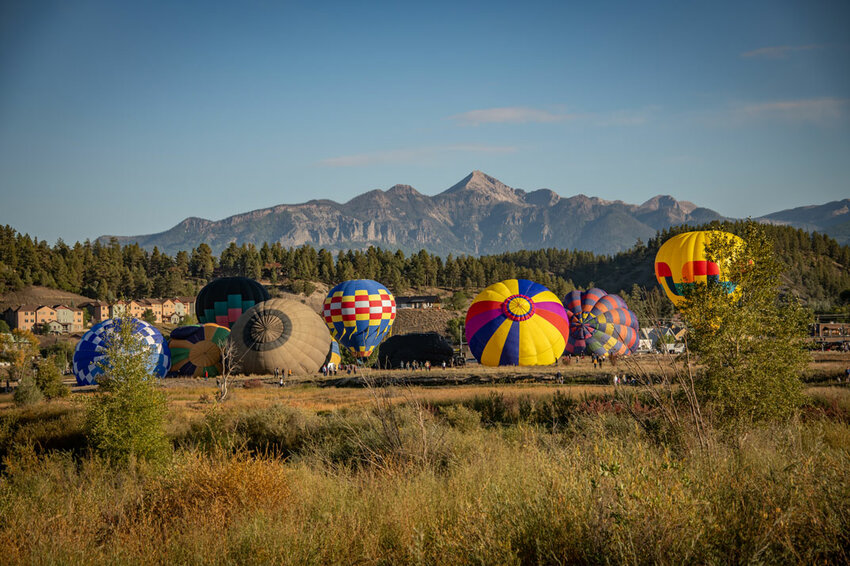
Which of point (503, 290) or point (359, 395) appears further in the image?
point (503, 290)

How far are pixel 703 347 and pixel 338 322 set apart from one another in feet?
142

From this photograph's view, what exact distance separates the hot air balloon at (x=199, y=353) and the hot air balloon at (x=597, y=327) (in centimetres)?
2884

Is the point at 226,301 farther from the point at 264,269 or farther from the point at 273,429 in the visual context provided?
the point at 264,269

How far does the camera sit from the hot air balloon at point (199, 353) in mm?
46375

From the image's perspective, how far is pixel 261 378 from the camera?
40.9 metres

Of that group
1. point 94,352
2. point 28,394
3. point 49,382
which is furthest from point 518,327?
point 94,352

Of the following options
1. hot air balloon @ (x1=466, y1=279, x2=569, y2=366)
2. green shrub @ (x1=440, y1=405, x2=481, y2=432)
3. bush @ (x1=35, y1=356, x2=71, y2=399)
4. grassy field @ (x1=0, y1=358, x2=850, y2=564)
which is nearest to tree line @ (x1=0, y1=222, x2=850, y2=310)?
bush @ (x1=35, y1=356, x2=71, y2=399)

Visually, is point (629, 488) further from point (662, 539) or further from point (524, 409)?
point (524, 409)

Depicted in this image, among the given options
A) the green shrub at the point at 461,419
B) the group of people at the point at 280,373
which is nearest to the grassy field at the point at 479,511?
the green shrub at the point at 461,419

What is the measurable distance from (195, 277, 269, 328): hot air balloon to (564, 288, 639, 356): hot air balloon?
29225mm

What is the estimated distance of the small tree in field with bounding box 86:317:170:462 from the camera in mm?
15367

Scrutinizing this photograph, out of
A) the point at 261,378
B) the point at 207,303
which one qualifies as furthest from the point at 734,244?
the point at 207,303

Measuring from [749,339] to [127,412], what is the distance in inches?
582

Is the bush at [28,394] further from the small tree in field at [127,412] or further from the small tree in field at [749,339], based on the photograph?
the small tree in field at [749,339]
